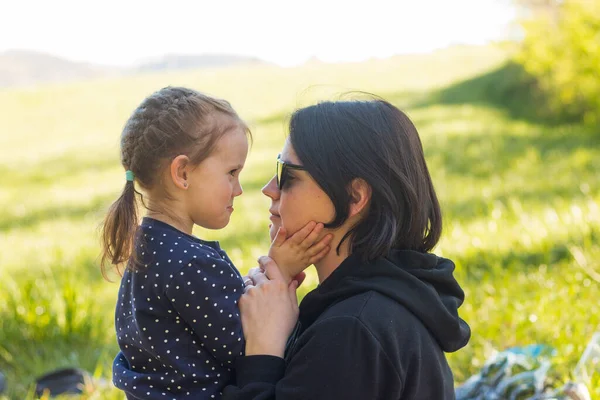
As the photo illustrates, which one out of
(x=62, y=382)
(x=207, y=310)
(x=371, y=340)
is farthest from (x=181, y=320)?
(x=62, y=382)

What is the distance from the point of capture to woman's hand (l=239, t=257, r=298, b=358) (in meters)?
2.38

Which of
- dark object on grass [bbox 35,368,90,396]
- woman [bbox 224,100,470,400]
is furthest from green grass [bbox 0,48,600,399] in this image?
woman [bbox 224,100,470,400]

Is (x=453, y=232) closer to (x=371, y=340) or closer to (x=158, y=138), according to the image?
(x=158, y=138)

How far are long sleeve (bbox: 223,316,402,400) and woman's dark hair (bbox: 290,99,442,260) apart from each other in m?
0.28

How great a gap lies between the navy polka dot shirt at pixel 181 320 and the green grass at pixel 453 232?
368mm

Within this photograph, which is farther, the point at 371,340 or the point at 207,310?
the point at 207,310

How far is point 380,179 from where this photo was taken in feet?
7.65

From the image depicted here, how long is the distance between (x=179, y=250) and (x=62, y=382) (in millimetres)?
2473

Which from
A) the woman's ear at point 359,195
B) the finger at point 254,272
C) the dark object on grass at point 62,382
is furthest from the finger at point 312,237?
the dark object on grass at point 62,382

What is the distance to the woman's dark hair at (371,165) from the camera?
2340mm

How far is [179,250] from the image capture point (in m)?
2.52

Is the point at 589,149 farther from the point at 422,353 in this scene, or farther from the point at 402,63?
the point at 402,63

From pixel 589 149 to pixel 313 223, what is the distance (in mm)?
9630

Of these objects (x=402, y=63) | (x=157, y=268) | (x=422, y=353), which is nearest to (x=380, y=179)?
(x=422, y=353)
